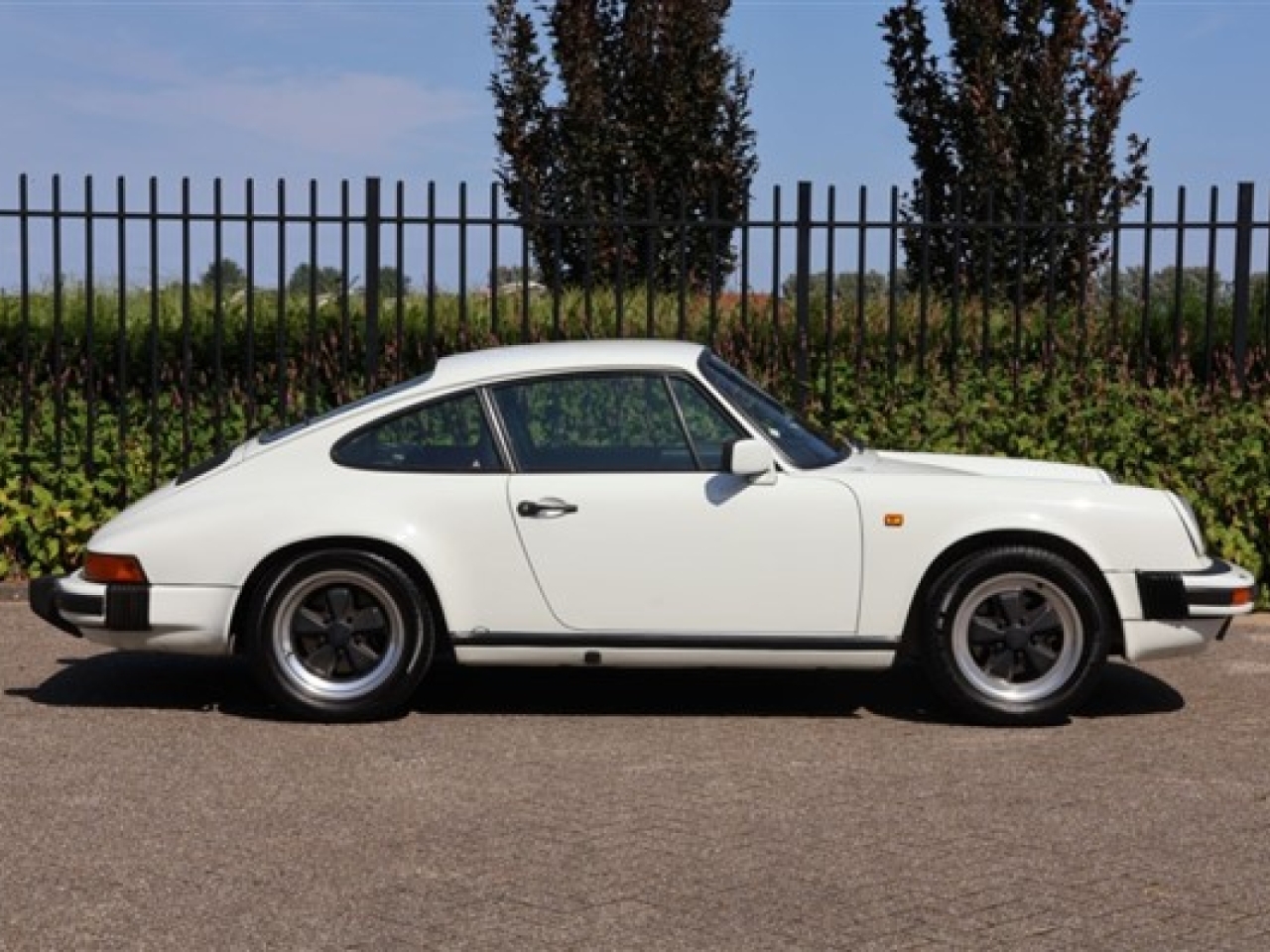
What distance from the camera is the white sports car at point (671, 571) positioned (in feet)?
24.4

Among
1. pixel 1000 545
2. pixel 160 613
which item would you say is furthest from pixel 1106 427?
pixel 160 613

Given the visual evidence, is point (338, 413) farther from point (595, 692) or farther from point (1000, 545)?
point (1000, 545)

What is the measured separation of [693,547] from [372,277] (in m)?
5.94

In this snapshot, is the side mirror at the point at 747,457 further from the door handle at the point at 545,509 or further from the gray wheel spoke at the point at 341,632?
the gray wheel spoke at the point at 341,632

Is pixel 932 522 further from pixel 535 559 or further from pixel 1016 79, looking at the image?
pixel 1016 79

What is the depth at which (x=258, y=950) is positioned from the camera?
15.8 ft

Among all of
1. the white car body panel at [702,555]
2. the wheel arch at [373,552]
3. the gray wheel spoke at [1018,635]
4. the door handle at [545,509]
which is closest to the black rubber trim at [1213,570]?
the gray wheel spoke at [1018,635]

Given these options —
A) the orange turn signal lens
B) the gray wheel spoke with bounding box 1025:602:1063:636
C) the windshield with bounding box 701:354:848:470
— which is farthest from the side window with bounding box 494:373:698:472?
the orange turn signal lens

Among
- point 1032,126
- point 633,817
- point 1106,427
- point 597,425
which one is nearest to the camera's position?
point 633,817

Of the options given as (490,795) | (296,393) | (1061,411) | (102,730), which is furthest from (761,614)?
(296,393)

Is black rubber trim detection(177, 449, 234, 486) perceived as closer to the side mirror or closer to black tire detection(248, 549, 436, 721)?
black tire detection(248, 549, 436, 721)

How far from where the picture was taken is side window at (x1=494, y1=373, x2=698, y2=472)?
757 cm

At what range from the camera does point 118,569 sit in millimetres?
7594

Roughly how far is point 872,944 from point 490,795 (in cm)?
188
